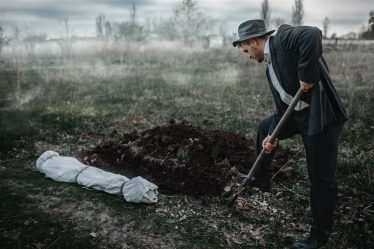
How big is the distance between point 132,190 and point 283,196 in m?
2.11

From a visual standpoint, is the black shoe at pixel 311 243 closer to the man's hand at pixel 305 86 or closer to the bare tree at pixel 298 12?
the man's hand at pixel 305 86

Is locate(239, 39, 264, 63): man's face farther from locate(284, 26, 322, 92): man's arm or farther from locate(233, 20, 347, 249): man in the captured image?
locate(284, 26, 322, 92): man's arm

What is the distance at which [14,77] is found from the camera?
1276cm

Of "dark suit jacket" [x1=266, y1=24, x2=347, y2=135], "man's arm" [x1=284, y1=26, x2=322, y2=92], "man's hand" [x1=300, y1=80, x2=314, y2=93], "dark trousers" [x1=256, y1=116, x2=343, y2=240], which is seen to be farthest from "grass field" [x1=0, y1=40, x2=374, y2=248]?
"man's arm" [x1=284, y1=26, x2=322, y2=92]

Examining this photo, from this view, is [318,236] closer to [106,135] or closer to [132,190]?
[132,190]

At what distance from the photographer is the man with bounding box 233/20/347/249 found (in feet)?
9.56

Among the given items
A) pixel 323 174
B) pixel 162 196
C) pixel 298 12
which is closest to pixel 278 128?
pixel 323 174

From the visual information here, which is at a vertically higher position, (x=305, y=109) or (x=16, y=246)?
(x=305, y=109)

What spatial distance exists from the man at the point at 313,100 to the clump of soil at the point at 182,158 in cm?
175

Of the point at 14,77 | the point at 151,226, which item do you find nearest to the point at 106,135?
the point at 151,226

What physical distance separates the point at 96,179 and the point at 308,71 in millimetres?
3255

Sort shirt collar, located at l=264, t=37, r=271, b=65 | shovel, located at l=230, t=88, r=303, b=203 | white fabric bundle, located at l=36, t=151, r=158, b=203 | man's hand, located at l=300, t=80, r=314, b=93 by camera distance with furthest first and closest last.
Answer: white fabric bundle, located at l=36, t=151, r=158, b=203 → shirt collar, located at l=264, t=37, r=271, b=65 → shovel, located at l=230, t=88, r=303, b=203 → man's hand, located at l=300, t=80, r=314, b=93

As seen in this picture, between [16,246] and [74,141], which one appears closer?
[16,246]

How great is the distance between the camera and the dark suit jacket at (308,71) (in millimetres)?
2879
